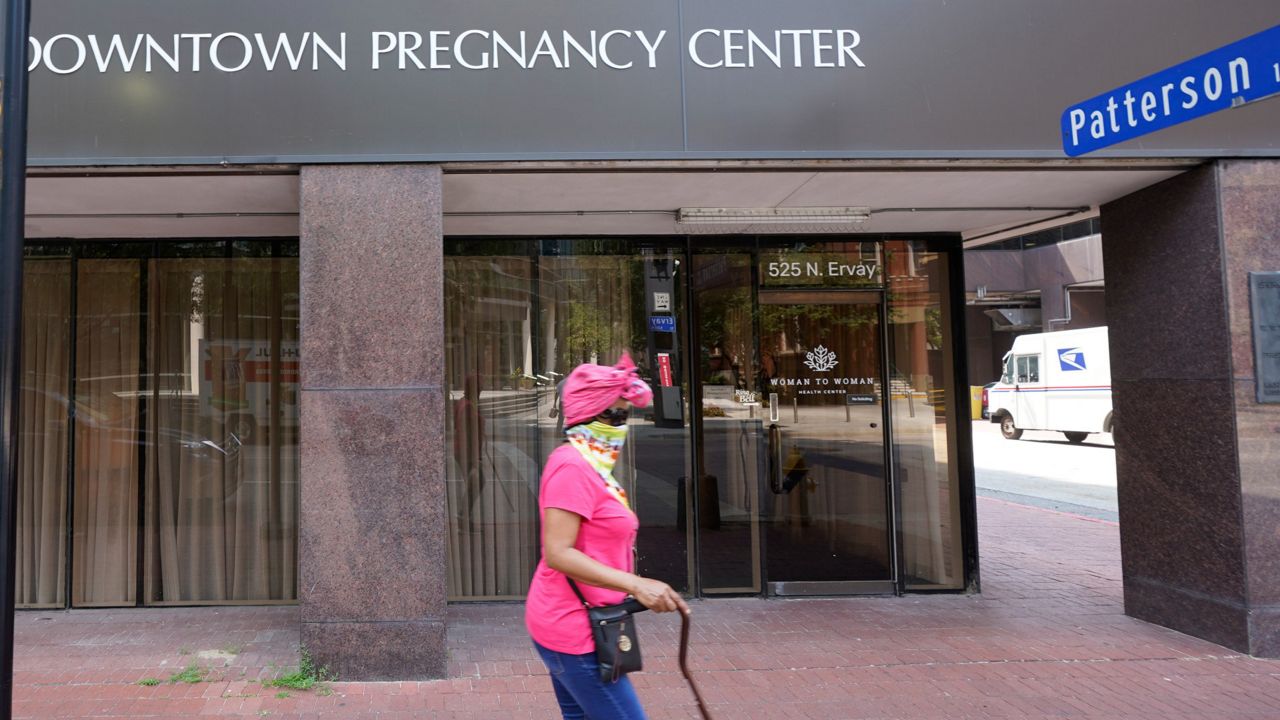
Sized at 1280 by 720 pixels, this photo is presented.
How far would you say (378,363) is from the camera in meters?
4.81

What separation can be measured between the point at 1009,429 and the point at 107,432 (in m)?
23.6

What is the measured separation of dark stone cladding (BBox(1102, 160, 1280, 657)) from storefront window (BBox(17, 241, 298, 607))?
650 cm

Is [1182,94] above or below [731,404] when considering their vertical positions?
above

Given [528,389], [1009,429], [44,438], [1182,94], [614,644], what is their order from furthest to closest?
[1009,429] → [528,389] → [44,438] → [1182,94] → [614,644]

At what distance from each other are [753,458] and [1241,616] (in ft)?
11.2

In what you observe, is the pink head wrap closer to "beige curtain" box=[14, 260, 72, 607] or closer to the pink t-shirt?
the pink t-shirt

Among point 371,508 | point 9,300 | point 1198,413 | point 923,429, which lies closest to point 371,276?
point 371,508

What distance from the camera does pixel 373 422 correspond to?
4789 millimetres

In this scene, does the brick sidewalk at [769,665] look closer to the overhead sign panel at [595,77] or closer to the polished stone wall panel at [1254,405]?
the polished stone wall panel at [1254,405]

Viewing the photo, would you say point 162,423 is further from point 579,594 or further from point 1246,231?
point 1246,231

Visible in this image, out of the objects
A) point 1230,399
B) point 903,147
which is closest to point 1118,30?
point 903,147

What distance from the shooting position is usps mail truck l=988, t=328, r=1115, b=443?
20.0m

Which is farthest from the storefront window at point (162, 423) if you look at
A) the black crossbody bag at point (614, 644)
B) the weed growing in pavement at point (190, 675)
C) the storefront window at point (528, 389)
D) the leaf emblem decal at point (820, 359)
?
the black crossbody bag at point (614, 644)

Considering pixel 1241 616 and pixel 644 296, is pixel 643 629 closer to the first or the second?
pixel 644 296
